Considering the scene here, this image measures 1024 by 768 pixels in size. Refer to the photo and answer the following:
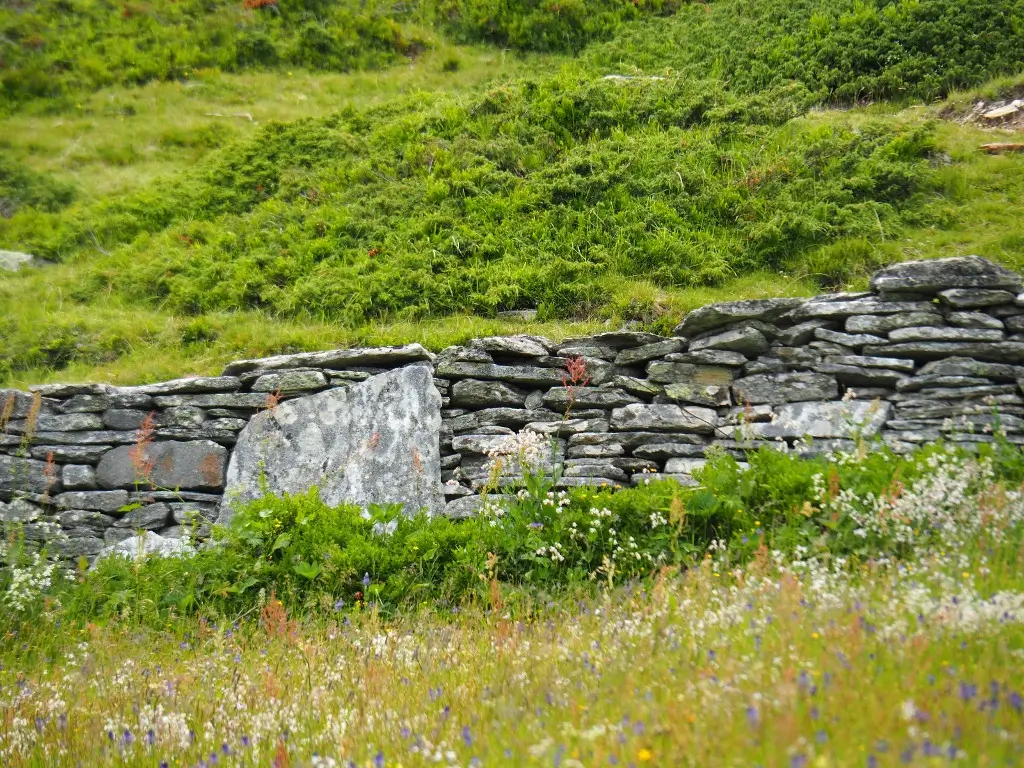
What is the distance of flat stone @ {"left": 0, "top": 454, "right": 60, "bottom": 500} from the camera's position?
312 inches

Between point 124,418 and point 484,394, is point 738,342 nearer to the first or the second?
point 484,394

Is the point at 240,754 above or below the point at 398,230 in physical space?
below

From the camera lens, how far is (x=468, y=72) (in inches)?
672

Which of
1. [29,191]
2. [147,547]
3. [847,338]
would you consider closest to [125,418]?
[147,547]

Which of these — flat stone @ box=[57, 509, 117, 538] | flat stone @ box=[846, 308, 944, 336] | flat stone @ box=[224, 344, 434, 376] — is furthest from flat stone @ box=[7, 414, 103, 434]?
flat stone @ box=[846, 308, 944, 336]

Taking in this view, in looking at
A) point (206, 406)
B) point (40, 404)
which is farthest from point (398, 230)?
point (40, 404)

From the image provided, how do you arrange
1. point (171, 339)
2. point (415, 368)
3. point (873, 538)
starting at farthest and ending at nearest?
point (171, 339), point (415, 368), point (873, 538)

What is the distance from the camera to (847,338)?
746 centimetres

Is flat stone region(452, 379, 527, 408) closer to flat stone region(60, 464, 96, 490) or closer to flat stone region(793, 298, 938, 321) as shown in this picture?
flat stone region(793, 298, 938, 321)

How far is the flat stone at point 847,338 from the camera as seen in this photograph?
7.40 metres

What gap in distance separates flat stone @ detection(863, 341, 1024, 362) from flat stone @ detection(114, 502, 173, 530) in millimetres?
7257

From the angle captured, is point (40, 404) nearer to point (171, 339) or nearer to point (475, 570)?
point (171, 339)

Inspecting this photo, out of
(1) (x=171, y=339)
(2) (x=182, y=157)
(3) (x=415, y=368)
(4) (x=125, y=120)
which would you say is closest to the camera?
(3) (x=415, y=368)

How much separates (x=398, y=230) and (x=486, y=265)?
68.0 inches
